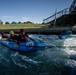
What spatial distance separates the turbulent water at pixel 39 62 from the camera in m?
10.7

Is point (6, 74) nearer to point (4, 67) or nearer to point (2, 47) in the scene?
point (4, 67)

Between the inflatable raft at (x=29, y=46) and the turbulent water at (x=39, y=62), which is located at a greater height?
the inflatable raft at (x=29, y=46)

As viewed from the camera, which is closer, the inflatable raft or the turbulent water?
the turbulent water

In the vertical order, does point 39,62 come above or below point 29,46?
below

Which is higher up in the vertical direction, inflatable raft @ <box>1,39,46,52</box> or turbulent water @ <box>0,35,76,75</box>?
inflatable raft @ <box>1,39,46,52</box>

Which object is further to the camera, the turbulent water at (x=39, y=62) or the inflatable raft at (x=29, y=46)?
the inflatable raft at (x=29, y=46)

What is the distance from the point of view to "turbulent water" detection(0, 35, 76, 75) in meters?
10.7

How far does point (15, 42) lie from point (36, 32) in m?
15.9

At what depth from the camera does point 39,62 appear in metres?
12.7

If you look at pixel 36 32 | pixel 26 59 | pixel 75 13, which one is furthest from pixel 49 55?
pixel 75 13

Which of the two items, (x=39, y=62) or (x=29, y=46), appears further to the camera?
(x=29, y=46)

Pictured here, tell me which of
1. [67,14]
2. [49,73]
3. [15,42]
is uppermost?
[67,14]

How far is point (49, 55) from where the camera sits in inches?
576

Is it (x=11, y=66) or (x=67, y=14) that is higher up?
(x=67, y=14)
